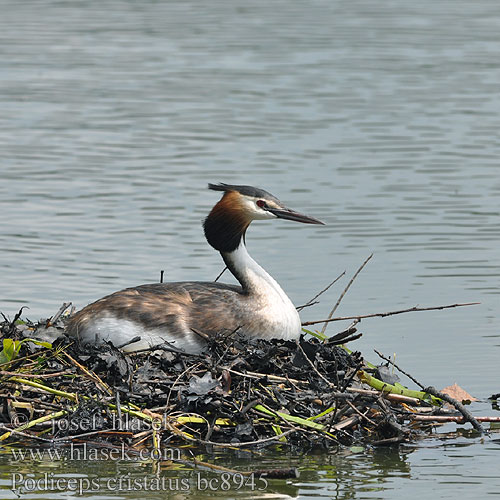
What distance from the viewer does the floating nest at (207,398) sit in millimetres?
8047

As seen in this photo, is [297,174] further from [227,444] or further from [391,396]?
[227,444]

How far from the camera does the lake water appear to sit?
10344 mm

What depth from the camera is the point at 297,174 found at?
17500mm

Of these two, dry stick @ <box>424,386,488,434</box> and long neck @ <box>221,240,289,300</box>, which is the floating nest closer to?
dry stick @ <box>424,386,488,434</box>

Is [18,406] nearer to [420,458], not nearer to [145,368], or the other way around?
[145,368]

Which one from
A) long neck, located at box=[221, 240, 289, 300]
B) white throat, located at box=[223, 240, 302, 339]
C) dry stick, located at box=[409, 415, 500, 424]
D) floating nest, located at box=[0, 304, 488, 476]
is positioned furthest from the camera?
long neck, located at box=[221, 240, 289, 300]

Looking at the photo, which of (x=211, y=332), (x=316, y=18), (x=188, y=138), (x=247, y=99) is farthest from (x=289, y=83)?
(x=211, y=332)

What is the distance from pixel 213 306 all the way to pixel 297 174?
8452 millimetres

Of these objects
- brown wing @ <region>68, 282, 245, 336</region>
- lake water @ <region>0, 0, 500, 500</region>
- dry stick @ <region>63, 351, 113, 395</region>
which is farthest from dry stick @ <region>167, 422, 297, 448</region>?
brown wing @ <region>68, 282, 245, 336</region>

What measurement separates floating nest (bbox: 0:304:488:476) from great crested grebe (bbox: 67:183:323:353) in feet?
Result: 0.73

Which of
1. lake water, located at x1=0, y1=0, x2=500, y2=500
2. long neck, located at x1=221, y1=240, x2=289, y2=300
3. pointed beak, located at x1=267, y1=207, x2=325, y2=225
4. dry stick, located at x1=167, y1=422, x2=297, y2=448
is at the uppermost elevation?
lake water, located at x1=0, y1=0, x2=500, y2=500

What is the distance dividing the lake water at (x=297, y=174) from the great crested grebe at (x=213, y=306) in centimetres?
126

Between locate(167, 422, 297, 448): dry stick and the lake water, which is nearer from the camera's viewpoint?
locate(167, 422, 297, 448): dry stick

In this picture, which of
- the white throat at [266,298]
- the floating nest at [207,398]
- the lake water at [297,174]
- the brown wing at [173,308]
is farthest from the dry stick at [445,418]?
the brown wing at [173,308]
